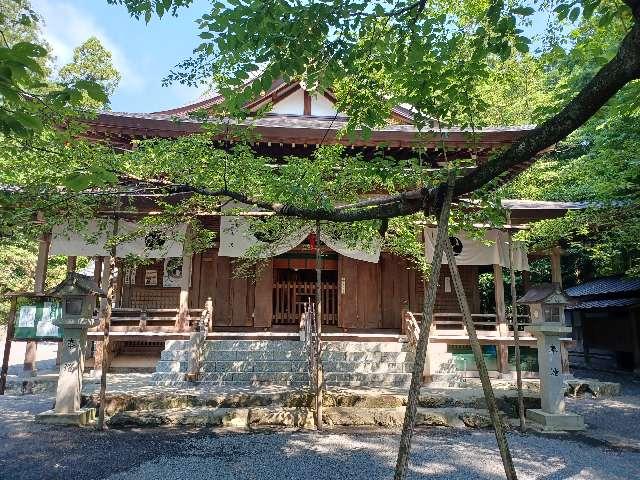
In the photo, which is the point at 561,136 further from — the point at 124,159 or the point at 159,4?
the point at 124,159

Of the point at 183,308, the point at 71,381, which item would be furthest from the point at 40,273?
the point at 71,381

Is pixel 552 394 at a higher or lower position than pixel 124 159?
lower

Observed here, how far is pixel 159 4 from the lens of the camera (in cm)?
323

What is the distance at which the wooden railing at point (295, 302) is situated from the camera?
12.1 meters

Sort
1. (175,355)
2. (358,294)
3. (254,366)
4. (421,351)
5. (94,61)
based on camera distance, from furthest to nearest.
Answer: (94,61) → (358,294) → (175,355) → (254,366) → (421,351)

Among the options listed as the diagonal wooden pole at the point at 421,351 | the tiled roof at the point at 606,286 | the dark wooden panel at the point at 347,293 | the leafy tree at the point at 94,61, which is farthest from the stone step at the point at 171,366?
the leafy tree at the point at 94,61

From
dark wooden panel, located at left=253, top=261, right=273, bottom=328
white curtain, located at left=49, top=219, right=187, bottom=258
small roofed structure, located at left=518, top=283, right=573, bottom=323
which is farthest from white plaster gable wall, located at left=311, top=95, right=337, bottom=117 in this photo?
small roofed structure, located at left=518, top=283, right=573, bottom=323

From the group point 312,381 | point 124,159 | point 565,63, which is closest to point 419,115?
point 565,63

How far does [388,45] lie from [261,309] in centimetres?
863

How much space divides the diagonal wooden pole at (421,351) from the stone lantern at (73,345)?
19.6 ft

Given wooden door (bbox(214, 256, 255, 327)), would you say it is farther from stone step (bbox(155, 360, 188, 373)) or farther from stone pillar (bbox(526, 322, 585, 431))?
stone pillar (bbox(526, 322, 585, 431))

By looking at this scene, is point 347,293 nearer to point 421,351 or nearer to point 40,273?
point 40,273

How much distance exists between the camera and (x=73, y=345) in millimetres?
6969

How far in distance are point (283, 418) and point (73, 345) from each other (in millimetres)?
3487
